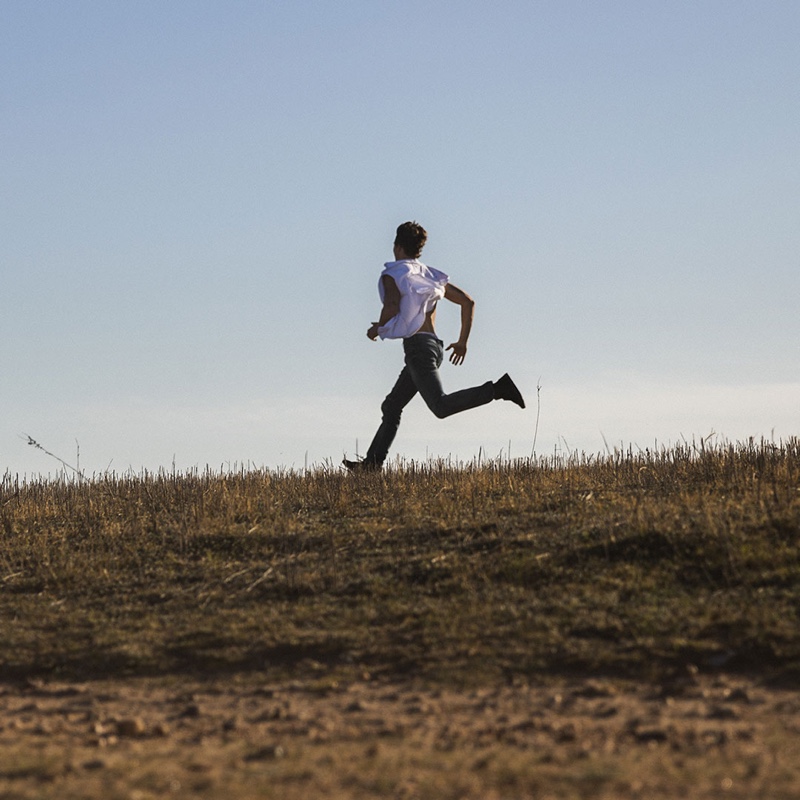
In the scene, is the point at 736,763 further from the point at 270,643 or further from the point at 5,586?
the point at 5,586

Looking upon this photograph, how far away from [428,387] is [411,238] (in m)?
1.60

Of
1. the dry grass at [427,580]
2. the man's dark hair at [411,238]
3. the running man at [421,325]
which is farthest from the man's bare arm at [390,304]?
the dry grass at [427,580]

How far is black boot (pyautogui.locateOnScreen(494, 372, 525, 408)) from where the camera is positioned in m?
12.0

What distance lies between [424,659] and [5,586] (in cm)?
465

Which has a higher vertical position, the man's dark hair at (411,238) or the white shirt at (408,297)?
the man's dark hair at (411,238)

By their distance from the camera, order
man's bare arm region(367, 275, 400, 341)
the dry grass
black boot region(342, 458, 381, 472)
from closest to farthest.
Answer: the dry grass < man's bare arm region(367, 275, 400, 341) < black boot region(342, 458, 381, 472)

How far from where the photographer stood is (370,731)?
18.3ft

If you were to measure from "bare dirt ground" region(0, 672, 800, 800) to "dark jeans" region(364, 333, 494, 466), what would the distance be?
5.44 m

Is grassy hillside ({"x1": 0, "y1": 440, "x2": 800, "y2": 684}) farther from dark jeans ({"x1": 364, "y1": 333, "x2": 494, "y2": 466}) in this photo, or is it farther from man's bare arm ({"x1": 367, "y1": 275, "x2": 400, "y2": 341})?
man's bare arm ({"x1": 367, "y1": 275, "x2": 400, "y2": 341})

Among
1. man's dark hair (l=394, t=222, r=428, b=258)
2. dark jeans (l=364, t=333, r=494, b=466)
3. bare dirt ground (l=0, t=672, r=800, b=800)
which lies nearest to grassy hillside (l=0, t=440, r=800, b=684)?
bare dirt ground (l=0, t=672, r=800, b=800)

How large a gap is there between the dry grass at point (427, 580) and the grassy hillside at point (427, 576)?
0.07 ft

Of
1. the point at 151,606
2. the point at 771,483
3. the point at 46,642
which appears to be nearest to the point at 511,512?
the point at 771,483

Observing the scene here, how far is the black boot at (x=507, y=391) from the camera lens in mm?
11953

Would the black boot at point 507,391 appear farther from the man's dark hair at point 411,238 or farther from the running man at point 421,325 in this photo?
the man's dark hair at point 411,238
